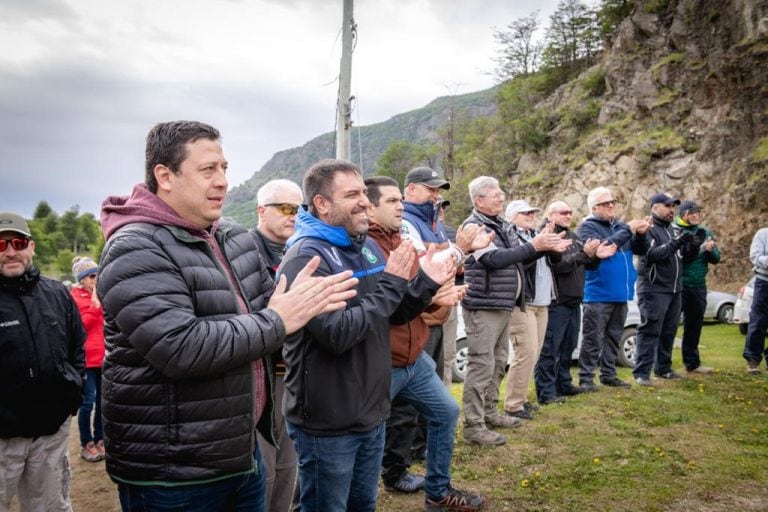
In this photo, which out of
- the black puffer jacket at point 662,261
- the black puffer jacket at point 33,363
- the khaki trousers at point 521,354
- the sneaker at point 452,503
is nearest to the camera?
the black puffer jacket at point 33,363

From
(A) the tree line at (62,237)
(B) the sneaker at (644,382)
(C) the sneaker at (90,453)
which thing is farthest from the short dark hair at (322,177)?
(A) the tree line at (62,237)

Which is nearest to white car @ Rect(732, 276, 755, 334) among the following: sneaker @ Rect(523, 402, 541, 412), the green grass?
the green grass

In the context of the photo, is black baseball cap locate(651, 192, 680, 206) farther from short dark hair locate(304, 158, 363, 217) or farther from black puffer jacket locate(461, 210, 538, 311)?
short dark hair locate(304, 158, 363, 217)

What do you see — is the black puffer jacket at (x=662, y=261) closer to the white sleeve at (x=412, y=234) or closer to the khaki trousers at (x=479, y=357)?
the khaki trousers at (x=479, y=357)

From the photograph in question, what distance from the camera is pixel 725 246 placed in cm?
1916

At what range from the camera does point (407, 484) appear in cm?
425

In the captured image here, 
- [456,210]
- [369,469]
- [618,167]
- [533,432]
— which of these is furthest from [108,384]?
[456,210]

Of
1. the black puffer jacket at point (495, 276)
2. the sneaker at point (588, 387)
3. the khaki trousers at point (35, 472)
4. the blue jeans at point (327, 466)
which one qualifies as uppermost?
the black puffer jacket at point (495, 276)

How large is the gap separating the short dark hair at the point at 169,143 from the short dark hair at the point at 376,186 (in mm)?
1900

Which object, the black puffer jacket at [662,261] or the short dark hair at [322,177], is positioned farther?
the black puffer jacket at [662,261]

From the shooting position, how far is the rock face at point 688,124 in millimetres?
19578

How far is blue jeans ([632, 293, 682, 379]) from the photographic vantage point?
23.7 feet

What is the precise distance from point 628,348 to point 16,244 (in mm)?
8928

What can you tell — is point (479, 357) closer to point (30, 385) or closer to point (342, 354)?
point (342, 354)
